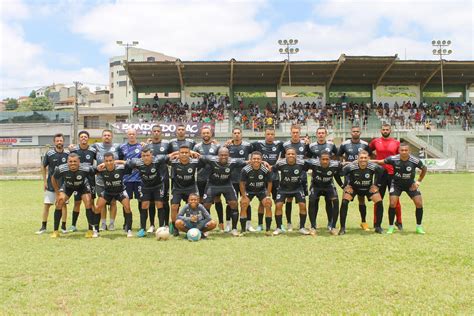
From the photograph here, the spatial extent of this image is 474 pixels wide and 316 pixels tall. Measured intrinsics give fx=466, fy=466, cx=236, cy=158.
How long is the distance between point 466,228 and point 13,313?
27.2ft

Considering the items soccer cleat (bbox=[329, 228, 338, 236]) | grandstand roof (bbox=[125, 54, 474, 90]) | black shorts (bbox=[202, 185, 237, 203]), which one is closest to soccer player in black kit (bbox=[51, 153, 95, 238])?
black shorts (bbox=[202, 185, 237, 203])

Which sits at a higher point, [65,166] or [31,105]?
[31,105]

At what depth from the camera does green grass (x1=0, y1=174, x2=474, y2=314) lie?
4742 millimetres

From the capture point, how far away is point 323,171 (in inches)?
371

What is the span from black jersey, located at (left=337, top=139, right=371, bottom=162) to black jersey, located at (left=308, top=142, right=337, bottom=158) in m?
0.17

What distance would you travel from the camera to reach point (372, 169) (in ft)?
30.6

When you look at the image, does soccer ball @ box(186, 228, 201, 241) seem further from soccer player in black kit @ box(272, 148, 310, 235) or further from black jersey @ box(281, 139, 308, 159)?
black jersey @ box(281, 139, 308, 159)

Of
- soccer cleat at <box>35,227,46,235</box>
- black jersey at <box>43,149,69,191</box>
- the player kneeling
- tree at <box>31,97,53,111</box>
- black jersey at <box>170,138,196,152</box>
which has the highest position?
tree at <box>31,97,53,111</box>

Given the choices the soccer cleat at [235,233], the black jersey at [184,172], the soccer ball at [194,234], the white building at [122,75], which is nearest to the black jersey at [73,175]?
the black jersey at [184,172]

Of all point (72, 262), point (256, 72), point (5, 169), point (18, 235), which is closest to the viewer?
point (72, 262)

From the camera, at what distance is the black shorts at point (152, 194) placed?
30.9 ft

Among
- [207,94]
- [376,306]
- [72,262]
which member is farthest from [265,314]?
[207,94]

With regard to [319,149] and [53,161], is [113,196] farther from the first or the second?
[319,149]

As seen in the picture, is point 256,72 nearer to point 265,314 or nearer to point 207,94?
point 207,94
